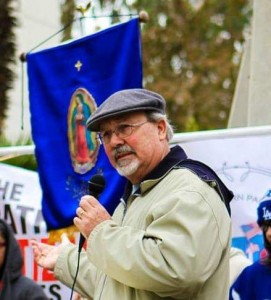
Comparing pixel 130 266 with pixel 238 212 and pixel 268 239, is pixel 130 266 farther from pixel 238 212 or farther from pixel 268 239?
pixel 238 212

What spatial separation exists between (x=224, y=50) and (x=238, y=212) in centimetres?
1919

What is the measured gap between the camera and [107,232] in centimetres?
316

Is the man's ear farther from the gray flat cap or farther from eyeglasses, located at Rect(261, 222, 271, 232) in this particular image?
eyeglasses, located at Rect(261, 222, 271, 232)

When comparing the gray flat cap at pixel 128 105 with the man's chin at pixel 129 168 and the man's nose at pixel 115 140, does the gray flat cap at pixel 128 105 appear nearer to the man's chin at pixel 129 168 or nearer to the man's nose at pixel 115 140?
the man's nose at pixel 115 140

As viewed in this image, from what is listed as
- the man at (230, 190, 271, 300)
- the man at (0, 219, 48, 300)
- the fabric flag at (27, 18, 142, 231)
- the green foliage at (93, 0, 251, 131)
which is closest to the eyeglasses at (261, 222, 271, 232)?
the man at (230, 190, 271, 300)

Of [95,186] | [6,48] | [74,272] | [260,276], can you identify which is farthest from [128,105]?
[6,48]

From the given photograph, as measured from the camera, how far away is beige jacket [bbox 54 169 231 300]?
3008mm

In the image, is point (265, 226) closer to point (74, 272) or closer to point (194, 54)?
point (74, 272)

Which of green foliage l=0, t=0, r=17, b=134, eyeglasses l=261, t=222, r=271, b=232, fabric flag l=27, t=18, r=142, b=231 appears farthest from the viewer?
green foliage l=0, t=0, r=17, b=134

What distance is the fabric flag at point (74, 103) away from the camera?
5.91 m

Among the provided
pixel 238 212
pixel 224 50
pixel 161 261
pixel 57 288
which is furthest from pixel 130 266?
pixel 224 50

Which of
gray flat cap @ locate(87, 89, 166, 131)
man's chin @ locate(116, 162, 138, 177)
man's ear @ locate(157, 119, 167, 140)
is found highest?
gray flat cap @ locate(87, 89, 166, 131)

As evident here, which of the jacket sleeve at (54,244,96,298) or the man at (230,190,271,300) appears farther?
the man at (230,190,271,300)

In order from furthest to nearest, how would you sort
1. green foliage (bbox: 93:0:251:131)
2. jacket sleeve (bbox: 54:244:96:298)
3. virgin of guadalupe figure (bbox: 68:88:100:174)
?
green foliage (bbox: 93:0:251:131) → virgin of guadalupe figure (bbox: 68:88:100:174) → jacket sleeve (bbox: 54:244:96:298)
